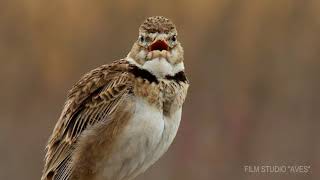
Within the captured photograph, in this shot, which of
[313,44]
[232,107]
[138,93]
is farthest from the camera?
[313,44]

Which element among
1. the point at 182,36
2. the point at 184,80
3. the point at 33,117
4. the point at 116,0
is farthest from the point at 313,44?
the point at 184,80

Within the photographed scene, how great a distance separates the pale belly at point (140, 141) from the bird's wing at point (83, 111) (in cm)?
14

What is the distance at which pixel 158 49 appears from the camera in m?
5.26

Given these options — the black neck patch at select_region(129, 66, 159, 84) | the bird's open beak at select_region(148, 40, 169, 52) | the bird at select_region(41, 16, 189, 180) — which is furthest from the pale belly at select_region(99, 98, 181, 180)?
the bird's open beak at select_region(148, 40, 169, 52)

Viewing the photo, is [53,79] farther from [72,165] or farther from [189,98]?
[72,165]

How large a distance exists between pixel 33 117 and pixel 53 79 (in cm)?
67

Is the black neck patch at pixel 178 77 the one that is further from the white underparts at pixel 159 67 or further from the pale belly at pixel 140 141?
the pale belly at pixel 140 141

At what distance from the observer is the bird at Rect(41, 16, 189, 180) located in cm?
519

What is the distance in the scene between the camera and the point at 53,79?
26.7 feet

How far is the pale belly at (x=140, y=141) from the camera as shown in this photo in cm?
516

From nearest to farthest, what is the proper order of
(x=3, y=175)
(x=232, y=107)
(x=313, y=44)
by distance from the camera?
1. (x=3, y=175)
2. (x=232, y=107)
3. (x=313, y=44)

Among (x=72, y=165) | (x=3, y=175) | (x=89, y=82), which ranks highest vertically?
(x=89, y=82)

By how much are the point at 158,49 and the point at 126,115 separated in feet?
1.06

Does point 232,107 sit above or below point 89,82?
below
